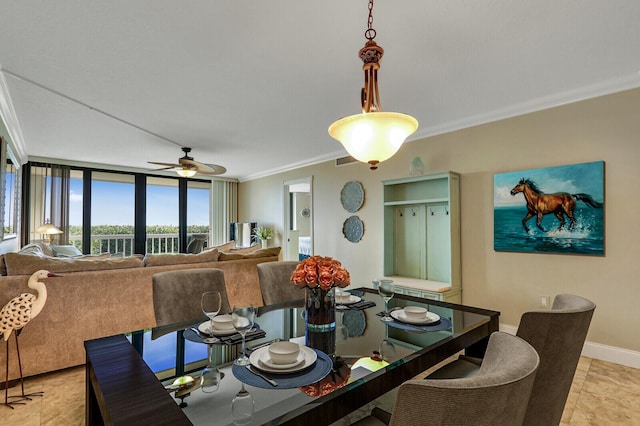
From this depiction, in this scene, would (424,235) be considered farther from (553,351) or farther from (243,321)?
(243,321)

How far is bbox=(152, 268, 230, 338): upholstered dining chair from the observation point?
71.4 inches

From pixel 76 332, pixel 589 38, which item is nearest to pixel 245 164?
pixel 76 332

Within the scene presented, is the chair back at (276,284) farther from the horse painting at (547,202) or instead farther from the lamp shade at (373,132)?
the horse painting at (547,202)

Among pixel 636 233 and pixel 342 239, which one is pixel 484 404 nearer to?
pixel 636 233

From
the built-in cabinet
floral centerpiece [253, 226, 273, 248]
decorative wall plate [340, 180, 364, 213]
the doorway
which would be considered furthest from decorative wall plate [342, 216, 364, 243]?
floral centerpiece [253, 226, 273, 248]

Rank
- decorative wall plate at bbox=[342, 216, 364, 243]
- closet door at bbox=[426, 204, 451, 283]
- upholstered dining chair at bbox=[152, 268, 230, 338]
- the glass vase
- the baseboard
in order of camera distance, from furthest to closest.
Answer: decorative wall plate at bbox=[342, 216, 364, 243] → closet door at bbox=[426, 204, 451, 283] → the baseboard → upholstered dining chair at bbox=[152, 268, 230, 338] → the glass vase

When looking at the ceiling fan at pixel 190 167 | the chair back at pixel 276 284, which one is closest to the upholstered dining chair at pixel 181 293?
the chair back at pixel 276 284

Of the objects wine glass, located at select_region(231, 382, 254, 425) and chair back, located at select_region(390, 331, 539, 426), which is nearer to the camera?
chair back, located at select_region(390, 331, 539, 426)

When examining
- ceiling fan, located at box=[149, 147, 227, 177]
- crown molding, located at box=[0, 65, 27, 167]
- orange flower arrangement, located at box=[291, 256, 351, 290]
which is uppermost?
crown molding, located at box=[0, 65, 27, 167]

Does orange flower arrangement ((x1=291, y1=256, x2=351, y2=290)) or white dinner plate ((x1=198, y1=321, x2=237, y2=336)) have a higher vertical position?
orange flower arrangement ((x1=291, y1=256, x2=351, y2=290))

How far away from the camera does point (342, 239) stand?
5.20 meters

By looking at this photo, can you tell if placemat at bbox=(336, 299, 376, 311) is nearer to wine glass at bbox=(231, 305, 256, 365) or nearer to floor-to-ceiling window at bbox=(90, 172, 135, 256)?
wine glass at bbox=(231, 305, 256, 365)

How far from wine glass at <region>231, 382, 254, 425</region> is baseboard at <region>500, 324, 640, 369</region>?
3.30 metres

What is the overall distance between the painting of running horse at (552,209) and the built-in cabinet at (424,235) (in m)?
0.46
